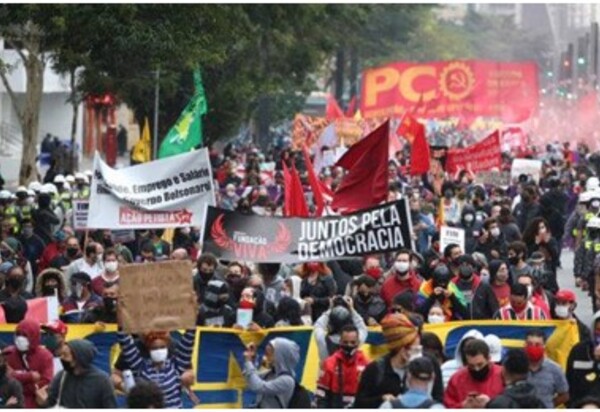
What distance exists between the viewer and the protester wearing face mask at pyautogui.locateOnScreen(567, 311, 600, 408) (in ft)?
42.8

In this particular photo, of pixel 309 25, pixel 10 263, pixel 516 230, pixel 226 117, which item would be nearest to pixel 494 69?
pixel 309 25

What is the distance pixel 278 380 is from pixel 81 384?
1.31 m

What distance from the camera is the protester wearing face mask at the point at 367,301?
16.2 metres

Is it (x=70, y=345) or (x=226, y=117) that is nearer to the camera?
(x=70, y=345)

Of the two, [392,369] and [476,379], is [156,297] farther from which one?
[476,379]

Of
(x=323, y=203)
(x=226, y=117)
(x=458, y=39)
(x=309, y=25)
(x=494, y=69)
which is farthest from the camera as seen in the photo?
(x=458, y=39)

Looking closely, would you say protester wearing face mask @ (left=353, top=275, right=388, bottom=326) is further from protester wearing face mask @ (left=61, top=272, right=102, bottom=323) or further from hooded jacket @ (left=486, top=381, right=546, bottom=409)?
hooded jacket @ (left=486, top=381, right=546, bottom=409)

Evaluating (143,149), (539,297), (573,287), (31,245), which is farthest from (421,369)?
(143,149)

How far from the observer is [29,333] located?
13391 millimetres

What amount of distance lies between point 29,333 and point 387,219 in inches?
164

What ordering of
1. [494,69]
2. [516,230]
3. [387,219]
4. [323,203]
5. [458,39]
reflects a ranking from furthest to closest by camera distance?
[458,39]
[494,69]
[516,230]
[323,203]
[387,219]

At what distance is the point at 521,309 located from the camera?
15898 millimetres

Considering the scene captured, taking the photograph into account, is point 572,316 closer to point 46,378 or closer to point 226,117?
point 46,378

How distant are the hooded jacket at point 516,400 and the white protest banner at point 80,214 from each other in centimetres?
1186
